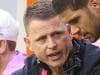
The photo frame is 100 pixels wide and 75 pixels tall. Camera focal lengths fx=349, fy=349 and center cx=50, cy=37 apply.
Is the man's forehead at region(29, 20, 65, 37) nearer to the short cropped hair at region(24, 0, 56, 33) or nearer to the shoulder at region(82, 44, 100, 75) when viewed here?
the short cropped hair at region(24, 0, 56, 33)

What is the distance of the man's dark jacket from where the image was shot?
142 cm

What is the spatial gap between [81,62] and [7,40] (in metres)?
0.60

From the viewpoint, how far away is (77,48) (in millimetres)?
1496

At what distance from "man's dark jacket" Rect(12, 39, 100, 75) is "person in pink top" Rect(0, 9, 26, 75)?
42 cm

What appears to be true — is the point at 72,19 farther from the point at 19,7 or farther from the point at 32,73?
the point at 19,7

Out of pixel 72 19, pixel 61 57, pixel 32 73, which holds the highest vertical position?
pixel 72 19

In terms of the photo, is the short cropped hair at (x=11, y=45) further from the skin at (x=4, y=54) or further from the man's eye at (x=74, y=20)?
the man's eye at (x=74, y=20)

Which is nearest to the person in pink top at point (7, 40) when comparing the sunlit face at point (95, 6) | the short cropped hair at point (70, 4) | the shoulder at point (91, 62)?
the short cropped hair at point (70, 4)

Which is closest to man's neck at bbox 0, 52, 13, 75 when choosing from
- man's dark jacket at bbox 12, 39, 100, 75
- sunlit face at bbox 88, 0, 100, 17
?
man's dark jacket at bbox 12, 39, 100, 75

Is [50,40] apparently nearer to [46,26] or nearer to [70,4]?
[46,26]

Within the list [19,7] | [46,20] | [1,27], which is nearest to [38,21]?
[46,20]

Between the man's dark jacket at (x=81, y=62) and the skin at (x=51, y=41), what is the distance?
0.04 m

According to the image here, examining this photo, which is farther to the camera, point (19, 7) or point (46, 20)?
point (19, 7)

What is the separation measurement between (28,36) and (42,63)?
0.13m
